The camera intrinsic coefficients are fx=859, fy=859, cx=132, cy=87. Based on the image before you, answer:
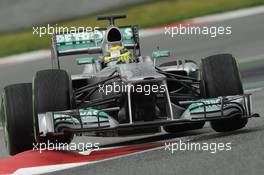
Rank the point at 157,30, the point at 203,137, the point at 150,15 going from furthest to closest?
the point at 150,15 → the point at 157,30 → the point at 203,137

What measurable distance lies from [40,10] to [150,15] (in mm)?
2175

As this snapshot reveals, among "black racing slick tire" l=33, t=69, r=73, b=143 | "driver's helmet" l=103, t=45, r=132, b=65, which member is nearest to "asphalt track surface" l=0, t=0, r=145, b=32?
"driver's helmet" l=103, t=45, r=132, b=65

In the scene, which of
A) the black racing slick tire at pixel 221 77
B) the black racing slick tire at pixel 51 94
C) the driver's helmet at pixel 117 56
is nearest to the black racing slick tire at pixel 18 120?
the black racing slick tire at pixel 51 94

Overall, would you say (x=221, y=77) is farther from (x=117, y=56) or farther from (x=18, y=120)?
(x=18, y=120)

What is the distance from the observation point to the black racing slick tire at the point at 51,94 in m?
8.02

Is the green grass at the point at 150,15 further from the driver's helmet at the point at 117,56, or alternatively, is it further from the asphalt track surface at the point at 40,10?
the driver's helmet at the point at 117,56

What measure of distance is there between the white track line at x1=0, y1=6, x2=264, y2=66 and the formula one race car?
244 inches

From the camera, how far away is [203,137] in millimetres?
8234

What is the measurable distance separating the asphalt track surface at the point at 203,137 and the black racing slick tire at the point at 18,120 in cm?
85

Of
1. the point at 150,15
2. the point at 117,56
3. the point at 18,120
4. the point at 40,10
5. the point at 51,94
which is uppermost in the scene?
the point at 40,10

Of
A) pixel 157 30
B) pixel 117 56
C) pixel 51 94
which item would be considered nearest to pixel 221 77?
pixel 117 56

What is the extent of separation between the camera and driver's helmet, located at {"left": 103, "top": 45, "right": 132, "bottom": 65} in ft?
30.7

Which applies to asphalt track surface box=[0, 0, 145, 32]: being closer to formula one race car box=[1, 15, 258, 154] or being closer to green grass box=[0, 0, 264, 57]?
green grass box=[0, 0, 264, 57]

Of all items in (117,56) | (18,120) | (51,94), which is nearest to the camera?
(51,94)
